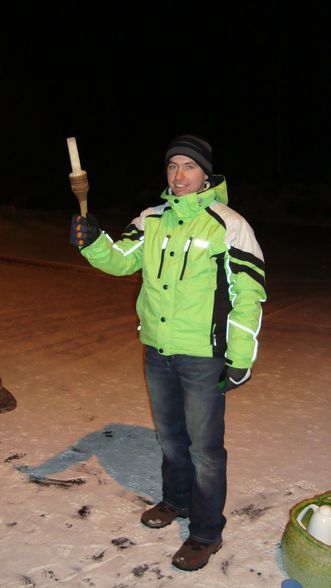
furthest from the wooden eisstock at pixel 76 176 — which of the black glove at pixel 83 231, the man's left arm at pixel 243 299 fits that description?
the man's left arm at pixel 243 299

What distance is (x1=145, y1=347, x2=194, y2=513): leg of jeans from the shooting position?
289 cm

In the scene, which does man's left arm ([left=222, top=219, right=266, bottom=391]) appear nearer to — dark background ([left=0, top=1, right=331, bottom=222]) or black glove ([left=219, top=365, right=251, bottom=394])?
black glove ([left=219, top=365, right=251, bottom=394])

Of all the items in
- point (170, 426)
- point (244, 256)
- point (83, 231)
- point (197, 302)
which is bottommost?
point (170, 426)

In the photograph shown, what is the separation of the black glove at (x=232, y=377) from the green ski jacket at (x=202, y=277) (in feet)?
0.10

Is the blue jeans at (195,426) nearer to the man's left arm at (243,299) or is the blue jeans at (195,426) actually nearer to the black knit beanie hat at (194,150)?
the man's left arm at (243,299)

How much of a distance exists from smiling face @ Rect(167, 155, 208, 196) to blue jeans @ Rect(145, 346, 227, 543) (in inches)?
27.0

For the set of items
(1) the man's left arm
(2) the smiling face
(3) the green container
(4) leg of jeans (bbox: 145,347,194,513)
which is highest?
(2) the smiling face

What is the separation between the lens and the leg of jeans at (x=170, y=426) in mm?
2887

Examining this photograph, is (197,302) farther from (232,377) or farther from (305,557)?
(305,557)

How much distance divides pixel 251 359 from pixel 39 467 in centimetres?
166

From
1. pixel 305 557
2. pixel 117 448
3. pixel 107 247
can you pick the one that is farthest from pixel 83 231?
pixel 117 448

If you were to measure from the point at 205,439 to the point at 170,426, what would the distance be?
229 millimetres

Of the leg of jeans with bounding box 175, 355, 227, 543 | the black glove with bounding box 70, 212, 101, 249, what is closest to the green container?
the leg of jeans with bounding box 175, 355, 227, 543

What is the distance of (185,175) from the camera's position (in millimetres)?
2750
